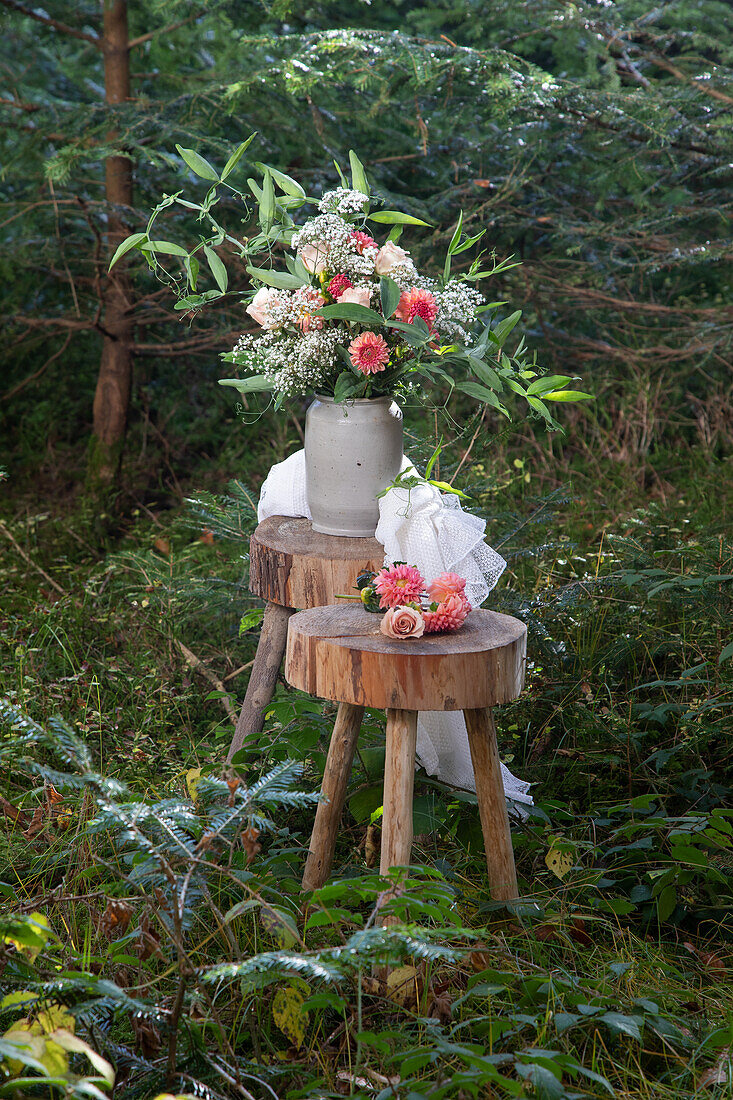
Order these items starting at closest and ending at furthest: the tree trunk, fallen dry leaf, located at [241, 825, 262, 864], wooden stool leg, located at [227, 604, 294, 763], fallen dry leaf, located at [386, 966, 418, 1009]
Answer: fallen dry leaf, located at [241, 825, 262, 864], fallen dry leaf, located at [386, 966, 418, 1009], wooden stool leg, located at [227, 604, 294, 763], the tree trunk

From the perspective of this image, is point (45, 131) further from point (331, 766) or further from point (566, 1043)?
point (566, 1043)

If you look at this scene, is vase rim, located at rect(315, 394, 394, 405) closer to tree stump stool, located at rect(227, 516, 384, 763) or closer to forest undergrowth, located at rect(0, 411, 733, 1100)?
tree stump stool, located at rect(227, 516, 384, 763)

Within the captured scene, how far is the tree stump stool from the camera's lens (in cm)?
209

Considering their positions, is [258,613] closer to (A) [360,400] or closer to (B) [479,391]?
(A) [360,400]

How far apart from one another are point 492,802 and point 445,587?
17.6 inches

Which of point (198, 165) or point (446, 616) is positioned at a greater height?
point (198, 165)

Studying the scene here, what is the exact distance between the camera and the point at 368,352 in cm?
196

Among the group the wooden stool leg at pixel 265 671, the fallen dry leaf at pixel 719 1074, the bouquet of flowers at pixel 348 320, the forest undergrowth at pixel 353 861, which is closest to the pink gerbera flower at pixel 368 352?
the bouquet of flowers at pixel 348 320

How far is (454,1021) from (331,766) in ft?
1.83

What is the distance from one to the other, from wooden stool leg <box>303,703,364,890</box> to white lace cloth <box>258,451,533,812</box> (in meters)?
0.26

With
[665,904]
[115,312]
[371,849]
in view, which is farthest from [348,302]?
[115,312]

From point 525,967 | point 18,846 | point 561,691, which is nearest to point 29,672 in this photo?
point 18,846

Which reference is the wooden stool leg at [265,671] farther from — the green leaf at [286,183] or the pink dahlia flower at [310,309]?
the green leaf at [286,183]

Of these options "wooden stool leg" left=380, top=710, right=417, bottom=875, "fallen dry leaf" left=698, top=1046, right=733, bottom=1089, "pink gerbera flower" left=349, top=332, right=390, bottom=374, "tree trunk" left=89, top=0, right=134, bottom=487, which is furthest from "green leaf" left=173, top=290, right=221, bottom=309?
"tree trunk" left=89, top=0, right=134, bottom=487
